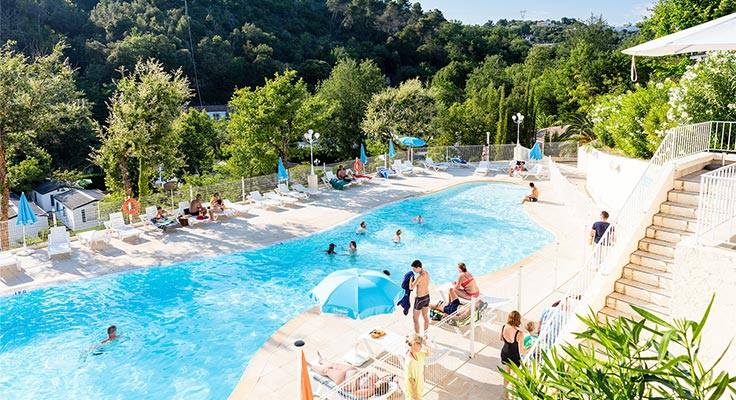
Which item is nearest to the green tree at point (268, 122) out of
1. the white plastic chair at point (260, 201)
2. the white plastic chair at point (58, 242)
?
the white plastic chair at point (260, 201)

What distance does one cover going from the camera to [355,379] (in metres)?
6.65

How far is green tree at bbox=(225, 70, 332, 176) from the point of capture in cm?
2364

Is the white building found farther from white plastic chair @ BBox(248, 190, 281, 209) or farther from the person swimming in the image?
the person swimming

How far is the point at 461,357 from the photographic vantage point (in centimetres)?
801

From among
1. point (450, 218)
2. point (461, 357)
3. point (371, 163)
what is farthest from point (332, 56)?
point (461, 357)

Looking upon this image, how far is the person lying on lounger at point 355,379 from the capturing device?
21.9 feet

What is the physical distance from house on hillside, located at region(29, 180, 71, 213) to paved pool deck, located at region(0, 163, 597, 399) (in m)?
30.3

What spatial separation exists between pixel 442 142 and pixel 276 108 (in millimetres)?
13931

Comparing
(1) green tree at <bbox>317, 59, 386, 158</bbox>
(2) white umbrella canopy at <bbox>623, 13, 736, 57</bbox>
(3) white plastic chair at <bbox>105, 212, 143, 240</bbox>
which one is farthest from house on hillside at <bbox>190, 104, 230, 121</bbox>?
(2) white umbrella canopy at <bbox>623, 13, 736, 57</bbox>

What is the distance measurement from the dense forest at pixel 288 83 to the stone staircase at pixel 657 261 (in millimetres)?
5434

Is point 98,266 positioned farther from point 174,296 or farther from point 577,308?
point 577,308

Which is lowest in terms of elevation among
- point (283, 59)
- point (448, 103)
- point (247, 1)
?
point (448, 103)

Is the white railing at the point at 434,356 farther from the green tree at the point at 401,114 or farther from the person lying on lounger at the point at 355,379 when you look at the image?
the green tree at the point at 401,114

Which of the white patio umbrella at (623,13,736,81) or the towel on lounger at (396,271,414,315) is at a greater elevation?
the white patio umbrella at (623,13,736,81)
